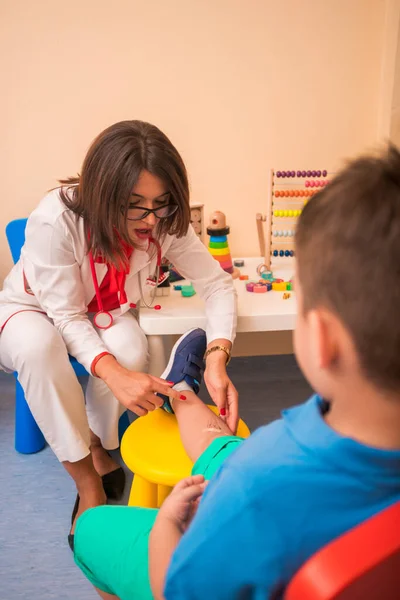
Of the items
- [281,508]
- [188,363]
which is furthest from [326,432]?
[188,363]

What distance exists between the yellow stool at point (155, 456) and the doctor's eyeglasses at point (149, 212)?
0.45 metres

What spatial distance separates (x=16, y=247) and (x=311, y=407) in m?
1.43

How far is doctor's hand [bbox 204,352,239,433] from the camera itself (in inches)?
45.4

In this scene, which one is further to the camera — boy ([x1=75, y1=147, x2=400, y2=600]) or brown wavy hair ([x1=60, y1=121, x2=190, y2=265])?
brown wavy hair ([x1=60, y1=121, x2=190, y2=265])

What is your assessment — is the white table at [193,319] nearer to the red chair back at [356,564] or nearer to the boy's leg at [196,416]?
the boy's leg at [196,416]

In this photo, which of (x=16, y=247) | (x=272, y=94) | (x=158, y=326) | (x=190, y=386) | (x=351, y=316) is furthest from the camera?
(x=272, y=94)

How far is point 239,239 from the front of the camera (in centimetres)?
206

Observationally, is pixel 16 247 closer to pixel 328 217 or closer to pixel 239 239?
pixel 239 239

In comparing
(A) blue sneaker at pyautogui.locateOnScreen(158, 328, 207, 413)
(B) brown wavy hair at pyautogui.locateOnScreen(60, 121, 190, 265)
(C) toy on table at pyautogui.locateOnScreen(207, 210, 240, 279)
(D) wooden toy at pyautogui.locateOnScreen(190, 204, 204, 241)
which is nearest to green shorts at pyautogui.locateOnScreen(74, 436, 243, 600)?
(A) blue sneaker at pyautogui.locateOnScreen(158, 328, 207, 413)

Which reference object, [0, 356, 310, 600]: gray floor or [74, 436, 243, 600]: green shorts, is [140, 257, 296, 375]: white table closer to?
[0, 356, 310, 600]: gray floor

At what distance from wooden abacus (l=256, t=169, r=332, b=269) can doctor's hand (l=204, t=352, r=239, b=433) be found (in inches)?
25.1

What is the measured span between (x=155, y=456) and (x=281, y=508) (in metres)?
0.59

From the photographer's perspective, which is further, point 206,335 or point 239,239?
point 239,239

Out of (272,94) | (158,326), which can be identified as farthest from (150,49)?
(158,326)
